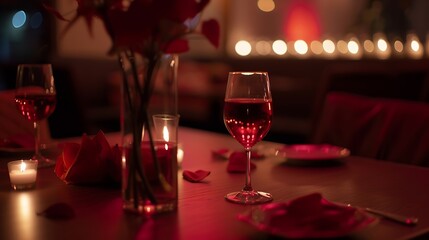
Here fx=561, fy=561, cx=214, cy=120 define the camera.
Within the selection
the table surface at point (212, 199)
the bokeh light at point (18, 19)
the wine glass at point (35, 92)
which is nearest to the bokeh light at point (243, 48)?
the bokeh light at point (18, 19)

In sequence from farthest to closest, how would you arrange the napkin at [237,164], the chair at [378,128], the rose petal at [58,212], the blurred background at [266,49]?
the blurred background at [266,49] < the chair at [378,128] < the napkin at [237,164] < the rose petal at [58,212]

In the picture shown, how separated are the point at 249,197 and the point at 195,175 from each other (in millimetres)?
190

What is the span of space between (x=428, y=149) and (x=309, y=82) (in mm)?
3446

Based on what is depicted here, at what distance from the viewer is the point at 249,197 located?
0.96 m

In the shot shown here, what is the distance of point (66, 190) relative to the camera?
1036 mm

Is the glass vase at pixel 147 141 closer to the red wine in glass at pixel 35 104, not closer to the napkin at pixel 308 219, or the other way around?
the napkin at pixel 308 219

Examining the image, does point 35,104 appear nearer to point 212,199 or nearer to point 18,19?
point 212,199

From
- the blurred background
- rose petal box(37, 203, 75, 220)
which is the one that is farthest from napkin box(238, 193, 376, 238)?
the blurred background

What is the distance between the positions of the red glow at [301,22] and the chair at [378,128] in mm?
3735

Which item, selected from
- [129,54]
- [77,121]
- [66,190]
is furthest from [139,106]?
[77,121]

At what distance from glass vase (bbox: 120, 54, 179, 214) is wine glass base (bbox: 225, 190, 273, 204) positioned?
12 cm

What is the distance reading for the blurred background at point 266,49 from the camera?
473 cm

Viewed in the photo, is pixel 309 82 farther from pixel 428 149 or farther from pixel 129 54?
pixel 129 54

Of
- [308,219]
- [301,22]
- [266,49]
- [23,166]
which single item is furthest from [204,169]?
[266,49]
